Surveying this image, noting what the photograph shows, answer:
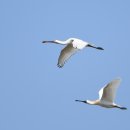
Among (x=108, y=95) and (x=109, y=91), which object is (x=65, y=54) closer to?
(x=108, y=95)

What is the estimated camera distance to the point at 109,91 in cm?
2230

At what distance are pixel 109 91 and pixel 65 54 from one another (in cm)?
345

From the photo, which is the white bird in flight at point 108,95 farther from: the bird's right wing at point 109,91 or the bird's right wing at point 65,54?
the bird's right wing at point 65,54

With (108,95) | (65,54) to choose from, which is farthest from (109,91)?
(65,54)

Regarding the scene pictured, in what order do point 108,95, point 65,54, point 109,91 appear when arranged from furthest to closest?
point 65,54
point 108,95
point 109,91

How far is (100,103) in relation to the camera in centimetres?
2331

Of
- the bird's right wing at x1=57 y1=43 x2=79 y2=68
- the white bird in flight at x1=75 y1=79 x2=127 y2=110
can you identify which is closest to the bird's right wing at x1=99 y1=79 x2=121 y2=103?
the white bird in flight at x1=75 y1=79 x2=127 y2=110

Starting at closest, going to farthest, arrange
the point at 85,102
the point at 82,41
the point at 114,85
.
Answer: the point at 114,85
the point at 82,41
the point at 85,102

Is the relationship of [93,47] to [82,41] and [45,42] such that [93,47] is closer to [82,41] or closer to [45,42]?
[82,41]

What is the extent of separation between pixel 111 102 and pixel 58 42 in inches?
130

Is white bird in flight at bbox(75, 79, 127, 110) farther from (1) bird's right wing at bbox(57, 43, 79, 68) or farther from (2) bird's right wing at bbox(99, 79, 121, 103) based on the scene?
(1) bird's right wing at bbox(57, 43, 79, 68)

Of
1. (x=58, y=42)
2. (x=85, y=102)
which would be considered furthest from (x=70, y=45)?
(x=85, y=102)

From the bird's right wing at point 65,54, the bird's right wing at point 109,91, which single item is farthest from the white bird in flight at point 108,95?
the bird's right wing at point 65,54

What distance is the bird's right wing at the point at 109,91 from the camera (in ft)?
71.0
